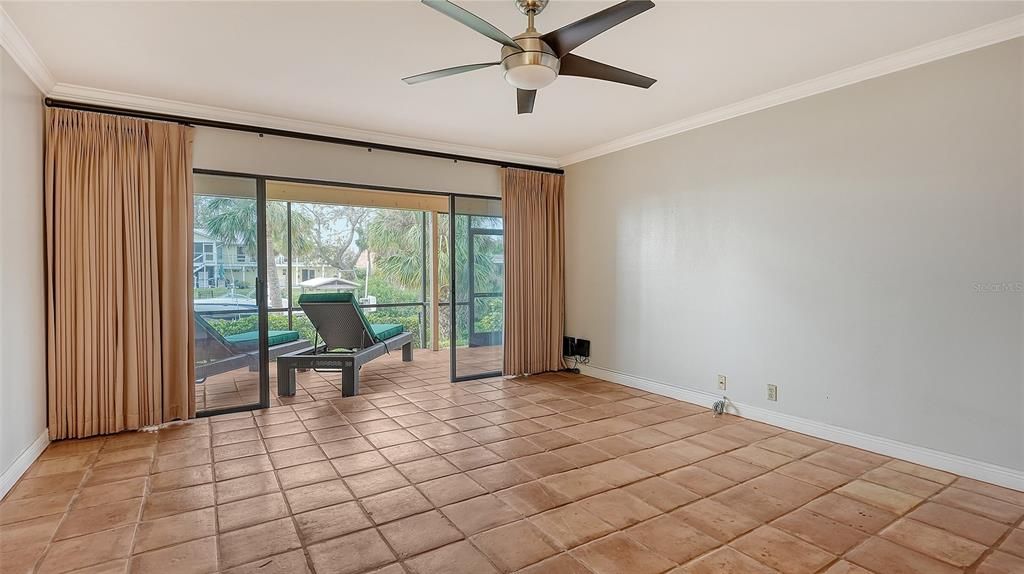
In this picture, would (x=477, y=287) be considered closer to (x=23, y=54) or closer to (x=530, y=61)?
(x=530, y=61)

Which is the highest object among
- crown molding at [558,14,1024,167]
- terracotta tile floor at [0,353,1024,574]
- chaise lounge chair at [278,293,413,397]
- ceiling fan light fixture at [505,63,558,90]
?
crown molding at [558,14,1024,167]

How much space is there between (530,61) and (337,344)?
12.8ft

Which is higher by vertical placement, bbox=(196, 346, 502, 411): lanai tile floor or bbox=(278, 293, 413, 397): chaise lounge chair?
bbox=(278, 293, 413, 397): chaise lounge chair

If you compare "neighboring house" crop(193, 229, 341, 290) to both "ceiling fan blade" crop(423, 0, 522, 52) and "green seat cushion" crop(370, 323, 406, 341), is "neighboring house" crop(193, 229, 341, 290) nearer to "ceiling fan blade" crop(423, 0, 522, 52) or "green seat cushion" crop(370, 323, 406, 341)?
"green seat cushion" crop(370, 323, 406, 341)

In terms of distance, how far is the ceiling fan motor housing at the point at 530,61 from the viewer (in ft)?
7.58

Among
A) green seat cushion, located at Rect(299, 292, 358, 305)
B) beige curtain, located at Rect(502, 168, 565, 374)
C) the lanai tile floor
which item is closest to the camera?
the lanai tile floor

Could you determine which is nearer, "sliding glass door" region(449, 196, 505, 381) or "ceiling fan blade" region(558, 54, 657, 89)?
"ceiling fan blade" region(558, 54, 657, 89)

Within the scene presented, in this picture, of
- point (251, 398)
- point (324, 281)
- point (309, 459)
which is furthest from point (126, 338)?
point (324, 281)

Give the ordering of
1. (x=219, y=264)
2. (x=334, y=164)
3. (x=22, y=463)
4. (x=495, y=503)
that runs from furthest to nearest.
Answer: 1. (x=334, y=164)
2. (x=219, y=264)
3. (x=22, y=463)
4. (x=495, y=503)

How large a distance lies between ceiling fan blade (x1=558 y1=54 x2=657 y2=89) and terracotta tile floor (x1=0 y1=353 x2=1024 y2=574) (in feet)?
7.42

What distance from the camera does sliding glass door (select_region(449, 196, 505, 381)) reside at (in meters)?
5.38

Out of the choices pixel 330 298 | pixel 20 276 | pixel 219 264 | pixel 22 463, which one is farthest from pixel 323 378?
pixel 20 276

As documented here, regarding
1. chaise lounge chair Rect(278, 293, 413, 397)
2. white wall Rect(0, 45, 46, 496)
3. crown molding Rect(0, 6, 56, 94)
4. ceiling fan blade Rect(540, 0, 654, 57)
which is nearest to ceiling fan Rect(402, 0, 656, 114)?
ceiling fan blade Rect(540, 0, 654, 57)

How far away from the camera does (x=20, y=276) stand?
2.93 meters
